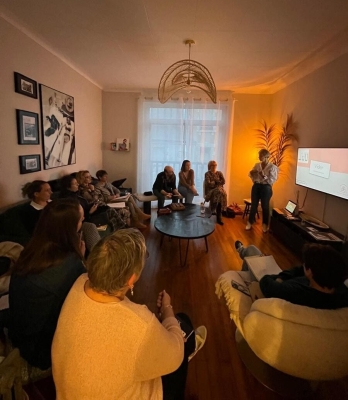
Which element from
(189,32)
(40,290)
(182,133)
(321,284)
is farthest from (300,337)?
(182,133)

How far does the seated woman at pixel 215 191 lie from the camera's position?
15.7ft

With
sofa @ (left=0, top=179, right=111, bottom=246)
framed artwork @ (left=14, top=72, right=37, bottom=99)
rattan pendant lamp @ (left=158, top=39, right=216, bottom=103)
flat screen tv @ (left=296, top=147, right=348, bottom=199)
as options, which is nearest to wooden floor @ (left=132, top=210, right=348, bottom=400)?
flat screen tv @ (left=296, top=147, right=348, bottom=199)

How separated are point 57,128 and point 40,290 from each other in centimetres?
311

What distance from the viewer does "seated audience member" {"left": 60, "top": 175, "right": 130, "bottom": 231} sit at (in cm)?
323

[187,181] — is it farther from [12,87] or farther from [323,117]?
[12,87]

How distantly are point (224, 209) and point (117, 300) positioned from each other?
4.18 meters

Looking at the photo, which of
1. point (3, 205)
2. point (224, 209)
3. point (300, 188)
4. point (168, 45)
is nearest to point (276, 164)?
point (300, 188)

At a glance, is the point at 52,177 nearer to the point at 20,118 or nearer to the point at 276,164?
the point at 20,118

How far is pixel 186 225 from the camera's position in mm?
3203

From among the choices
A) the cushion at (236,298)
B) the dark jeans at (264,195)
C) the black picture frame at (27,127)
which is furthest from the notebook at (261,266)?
the black picture frame at (27,127)

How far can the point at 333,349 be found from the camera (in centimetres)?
116

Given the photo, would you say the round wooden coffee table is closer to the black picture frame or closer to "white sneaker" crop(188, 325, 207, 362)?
"white sneaker" crop(188, 325, 207, 362)

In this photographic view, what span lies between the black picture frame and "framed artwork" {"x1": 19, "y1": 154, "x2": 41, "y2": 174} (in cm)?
18

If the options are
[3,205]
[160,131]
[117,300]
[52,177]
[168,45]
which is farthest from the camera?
[160,131]
